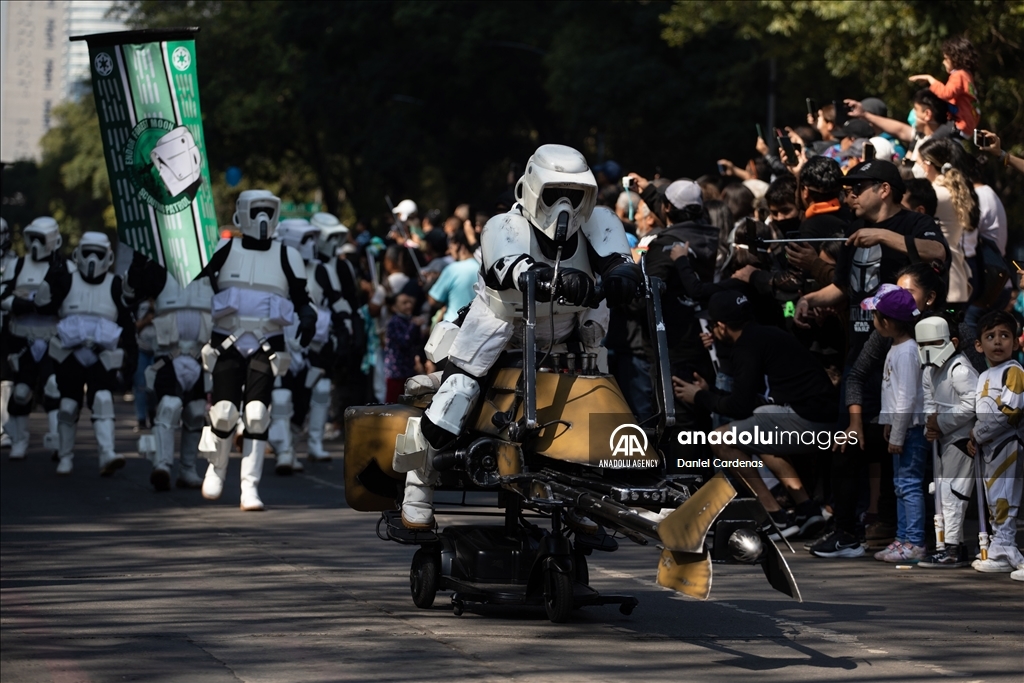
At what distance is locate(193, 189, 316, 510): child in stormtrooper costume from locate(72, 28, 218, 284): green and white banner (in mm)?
811

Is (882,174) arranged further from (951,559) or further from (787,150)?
(787,150)

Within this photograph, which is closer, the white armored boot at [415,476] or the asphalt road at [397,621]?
the asphalt road at [397,621]

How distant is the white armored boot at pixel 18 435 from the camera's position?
15719mm

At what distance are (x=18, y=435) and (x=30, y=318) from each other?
124cm

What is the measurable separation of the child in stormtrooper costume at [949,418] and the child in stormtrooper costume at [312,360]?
21.1 feet

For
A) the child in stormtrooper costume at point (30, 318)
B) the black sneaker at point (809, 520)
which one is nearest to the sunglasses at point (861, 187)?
the black sneaker at point (809, 520)

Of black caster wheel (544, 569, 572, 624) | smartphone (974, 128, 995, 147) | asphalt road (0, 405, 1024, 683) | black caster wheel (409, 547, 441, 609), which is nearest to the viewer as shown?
asphalt road (0, 405, 1024, 683)

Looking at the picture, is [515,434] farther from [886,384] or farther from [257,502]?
[257,502]

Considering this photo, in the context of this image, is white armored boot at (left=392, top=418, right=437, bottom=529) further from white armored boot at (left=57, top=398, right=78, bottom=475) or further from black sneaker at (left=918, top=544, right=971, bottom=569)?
white armored boot at (left=57, top=398, right=78, bottom=475)

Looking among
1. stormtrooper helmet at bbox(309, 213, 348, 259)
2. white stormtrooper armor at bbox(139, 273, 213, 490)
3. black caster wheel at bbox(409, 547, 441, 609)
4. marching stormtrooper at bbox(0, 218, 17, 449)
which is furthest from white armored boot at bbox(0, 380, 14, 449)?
black caster wheel at bbox(409, 547, 441, 609)

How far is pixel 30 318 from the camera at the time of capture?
1528cm

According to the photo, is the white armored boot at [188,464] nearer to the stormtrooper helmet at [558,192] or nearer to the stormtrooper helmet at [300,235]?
the stormtrooper helmet at [300,235]

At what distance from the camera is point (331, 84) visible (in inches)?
1597

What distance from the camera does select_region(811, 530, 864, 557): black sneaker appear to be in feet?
32.1
